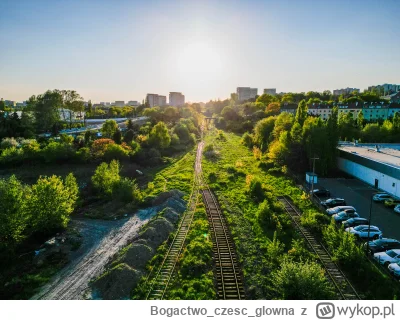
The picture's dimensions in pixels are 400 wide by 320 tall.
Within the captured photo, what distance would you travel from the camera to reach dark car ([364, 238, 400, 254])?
13.3 metres

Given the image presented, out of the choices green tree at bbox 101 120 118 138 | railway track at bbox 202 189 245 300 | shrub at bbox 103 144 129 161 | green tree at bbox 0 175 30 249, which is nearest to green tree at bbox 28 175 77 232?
green tree at bbox 0 175 30 249

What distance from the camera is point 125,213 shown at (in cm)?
1909

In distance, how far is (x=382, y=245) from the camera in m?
13.4

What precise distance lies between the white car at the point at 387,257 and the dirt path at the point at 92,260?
11210 millimetres

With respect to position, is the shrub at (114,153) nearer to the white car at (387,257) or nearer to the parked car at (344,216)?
the parked car at (344,216)

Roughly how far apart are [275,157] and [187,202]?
14125 millimetres

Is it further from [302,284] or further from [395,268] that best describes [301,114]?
[302,284]

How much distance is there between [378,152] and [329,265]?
62.6ft

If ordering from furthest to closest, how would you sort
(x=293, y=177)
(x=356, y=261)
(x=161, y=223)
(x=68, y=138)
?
1. (x=68, y=138)
2. (x=293, y=177)
3. (x=161, y=223)
4. (x=356, y=261)

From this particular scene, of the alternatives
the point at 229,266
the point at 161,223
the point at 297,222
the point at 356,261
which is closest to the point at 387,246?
the point at 356,261

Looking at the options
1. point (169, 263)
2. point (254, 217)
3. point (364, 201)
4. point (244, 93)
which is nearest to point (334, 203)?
point (364, 201)

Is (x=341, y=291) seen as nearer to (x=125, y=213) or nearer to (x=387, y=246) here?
(x=387, y=246)

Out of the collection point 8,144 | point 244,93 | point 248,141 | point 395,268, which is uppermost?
point 244,93

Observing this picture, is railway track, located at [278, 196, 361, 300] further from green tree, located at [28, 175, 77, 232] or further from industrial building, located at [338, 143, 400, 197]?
green tree, located at [28, 175, 77, 232]
